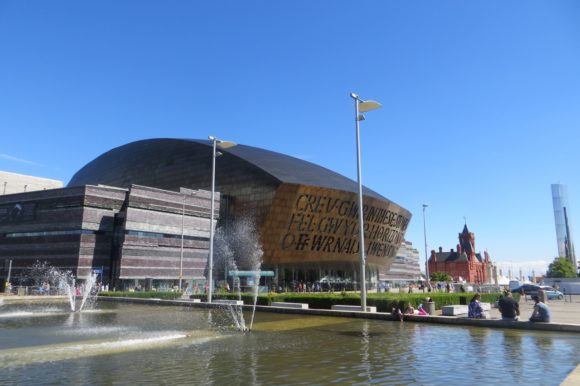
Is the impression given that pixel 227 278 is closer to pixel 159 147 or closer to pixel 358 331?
pixel 159 147

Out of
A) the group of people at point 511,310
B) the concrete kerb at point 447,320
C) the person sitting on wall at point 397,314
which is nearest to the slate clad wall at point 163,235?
the concrete kerb at point 447,320

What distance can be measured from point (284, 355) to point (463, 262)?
173775mm

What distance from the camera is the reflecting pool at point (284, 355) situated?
10148mm

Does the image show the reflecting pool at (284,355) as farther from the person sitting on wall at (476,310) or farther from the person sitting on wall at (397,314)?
the person sitting on wall at (397,314)

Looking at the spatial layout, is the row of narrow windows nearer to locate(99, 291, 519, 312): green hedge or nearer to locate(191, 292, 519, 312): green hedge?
locate(99, 291, 519, 312): green hedge

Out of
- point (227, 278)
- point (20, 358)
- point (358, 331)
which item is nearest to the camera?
point (20, 358)

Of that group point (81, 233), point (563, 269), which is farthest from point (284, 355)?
point (563, 269)

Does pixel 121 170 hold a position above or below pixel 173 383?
above

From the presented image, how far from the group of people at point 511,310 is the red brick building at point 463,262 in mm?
158542

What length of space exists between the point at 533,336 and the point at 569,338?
1.14 metres

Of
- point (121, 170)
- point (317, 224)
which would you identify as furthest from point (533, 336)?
point (121, 170)

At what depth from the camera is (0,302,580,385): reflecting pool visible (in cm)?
1015

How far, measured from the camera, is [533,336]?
16.6m

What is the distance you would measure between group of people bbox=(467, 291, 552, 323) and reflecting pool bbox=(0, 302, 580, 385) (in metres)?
1.24
